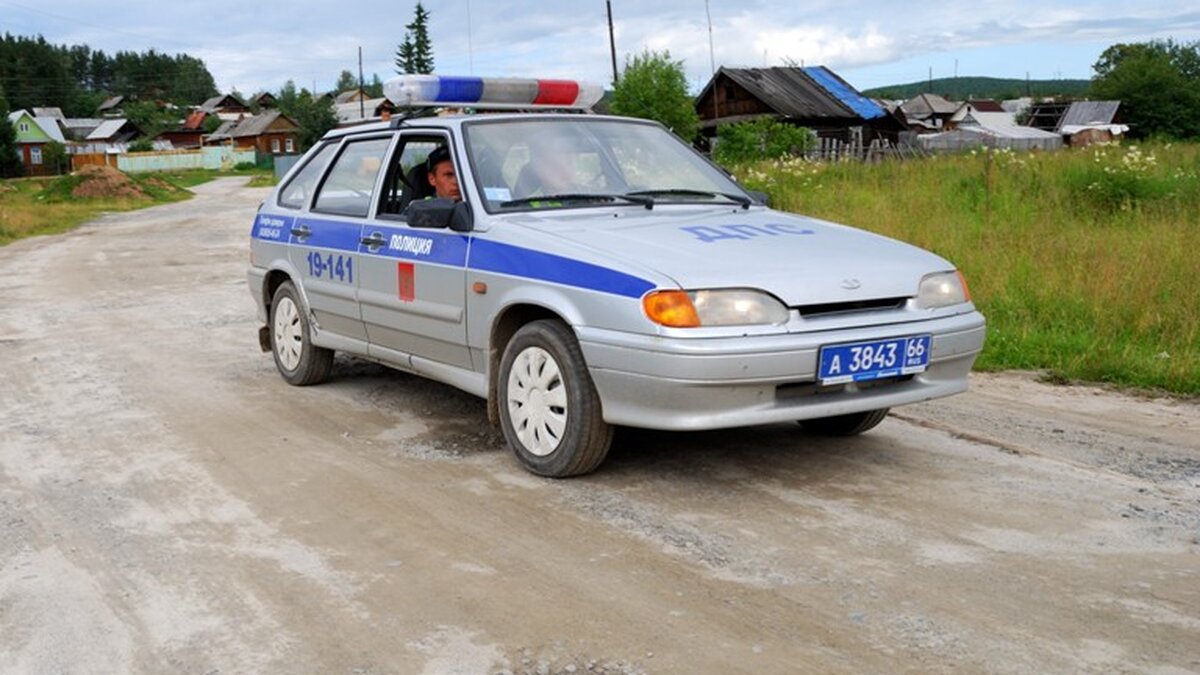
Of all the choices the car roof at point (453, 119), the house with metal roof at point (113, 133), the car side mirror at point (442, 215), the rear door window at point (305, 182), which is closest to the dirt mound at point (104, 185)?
the rear door window at point (305, 182)

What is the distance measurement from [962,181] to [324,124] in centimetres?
6972

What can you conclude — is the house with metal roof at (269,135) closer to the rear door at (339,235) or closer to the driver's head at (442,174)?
the rear door at (339,235)

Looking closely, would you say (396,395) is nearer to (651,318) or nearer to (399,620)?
(651,318)

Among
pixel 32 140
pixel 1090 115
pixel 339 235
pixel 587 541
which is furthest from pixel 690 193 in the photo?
pixel 32 140

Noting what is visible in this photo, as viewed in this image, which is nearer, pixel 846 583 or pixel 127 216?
pixel 846 583

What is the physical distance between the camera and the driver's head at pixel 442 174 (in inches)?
237

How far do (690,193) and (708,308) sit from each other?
64.3 inches

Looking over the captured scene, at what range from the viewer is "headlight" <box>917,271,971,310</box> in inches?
198

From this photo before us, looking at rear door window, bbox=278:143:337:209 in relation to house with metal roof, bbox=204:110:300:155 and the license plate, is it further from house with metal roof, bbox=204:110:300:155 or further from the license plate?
house with metal roof, bbox=204:110:300:155

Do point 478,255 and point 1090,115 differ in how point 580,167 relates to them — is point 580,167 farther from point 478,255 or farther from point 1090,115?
point 1090,115

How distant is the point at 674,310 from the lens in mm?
4508

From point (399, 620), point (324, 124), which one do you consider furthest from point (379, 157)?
point (324, 124)

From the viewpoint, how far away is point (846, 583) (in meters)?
3.81

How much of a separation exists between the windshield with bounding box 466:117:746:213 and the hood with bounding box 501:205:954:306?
19 centimetres
